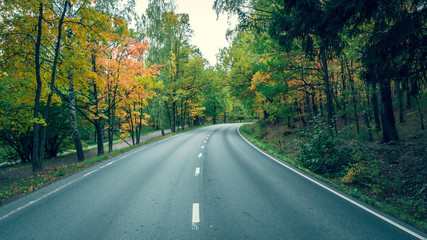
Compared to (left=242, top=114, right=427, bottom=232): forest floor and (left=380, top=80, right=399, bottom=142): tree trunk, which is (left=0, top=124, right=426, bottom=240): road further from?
(left=380, top=80, right=399, bottom=142): tree trunk

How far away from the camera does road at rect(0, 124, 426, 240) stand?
3.61m

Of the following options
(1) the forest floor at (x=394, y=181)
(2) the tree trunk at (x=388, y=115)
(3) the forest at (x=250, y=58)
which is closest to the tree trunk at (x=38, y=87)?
(3) the forest at (x=250, y=58)

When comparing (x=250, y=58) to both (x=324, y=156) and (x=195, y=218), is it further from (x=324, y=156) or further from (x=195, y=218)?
(x=195, y=218)

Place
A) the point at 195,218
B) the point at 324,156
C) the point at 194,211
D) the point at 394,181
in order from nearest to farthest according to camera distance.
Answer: the point at 195,218, the point at 194,211, the point at 394,181, the point at 324,156

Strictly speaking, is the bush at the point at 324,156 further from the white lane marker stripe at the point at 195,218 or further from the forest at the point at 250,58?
the white lane marker stripe at the point at 195,218

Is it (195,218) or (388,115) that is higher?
(388,115)

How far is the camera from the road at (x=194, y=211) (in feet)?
11.8

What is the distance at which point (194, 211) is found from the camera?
4438 millimetres

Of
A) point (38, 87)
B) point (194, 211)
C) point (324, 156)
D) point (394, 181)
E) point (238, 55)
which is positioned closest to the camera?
point (194, 211)

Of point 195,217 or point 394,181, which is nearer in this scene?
point 195,217

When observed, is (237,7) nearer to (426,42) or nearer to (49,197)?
(426,42)

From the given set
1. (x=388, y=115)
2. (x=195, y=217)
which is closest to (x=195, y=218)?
(x=195, y=217)

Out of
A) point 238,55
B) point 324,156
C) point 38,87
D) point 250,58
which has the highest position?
point 238,55

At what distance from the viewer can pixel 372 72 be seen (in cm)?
612
